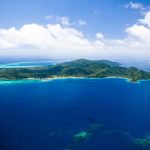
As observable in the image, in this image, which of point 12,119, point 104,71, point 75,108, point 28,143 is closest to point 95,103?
point 75,108

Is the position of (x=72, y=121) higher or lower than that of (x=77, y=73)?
lower

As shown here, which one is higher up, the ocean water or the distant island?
the distant island

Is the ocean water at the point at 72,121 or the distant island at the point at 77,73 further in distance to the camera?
the distant island at the point at 77,73

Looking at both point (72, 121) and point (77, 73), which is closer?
point (72, 121)

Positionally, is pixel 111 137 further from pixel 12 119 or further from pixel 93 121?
pixel 12 119

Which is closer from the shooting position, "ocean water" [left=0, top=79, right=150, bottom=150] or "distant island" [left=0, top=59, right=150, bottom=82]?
Answer: "ocean water" [left=0, top=79, right=150, bottom=150]

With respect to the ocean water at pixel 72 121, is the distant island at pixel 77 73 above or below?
above

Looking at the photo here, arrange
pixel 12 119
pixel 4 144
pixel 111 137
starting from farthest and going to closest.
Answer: pixel 12 119, pixel 111 137, pixel 4 144

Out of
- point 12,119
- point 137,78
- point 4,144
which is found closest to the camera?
point 4,144
